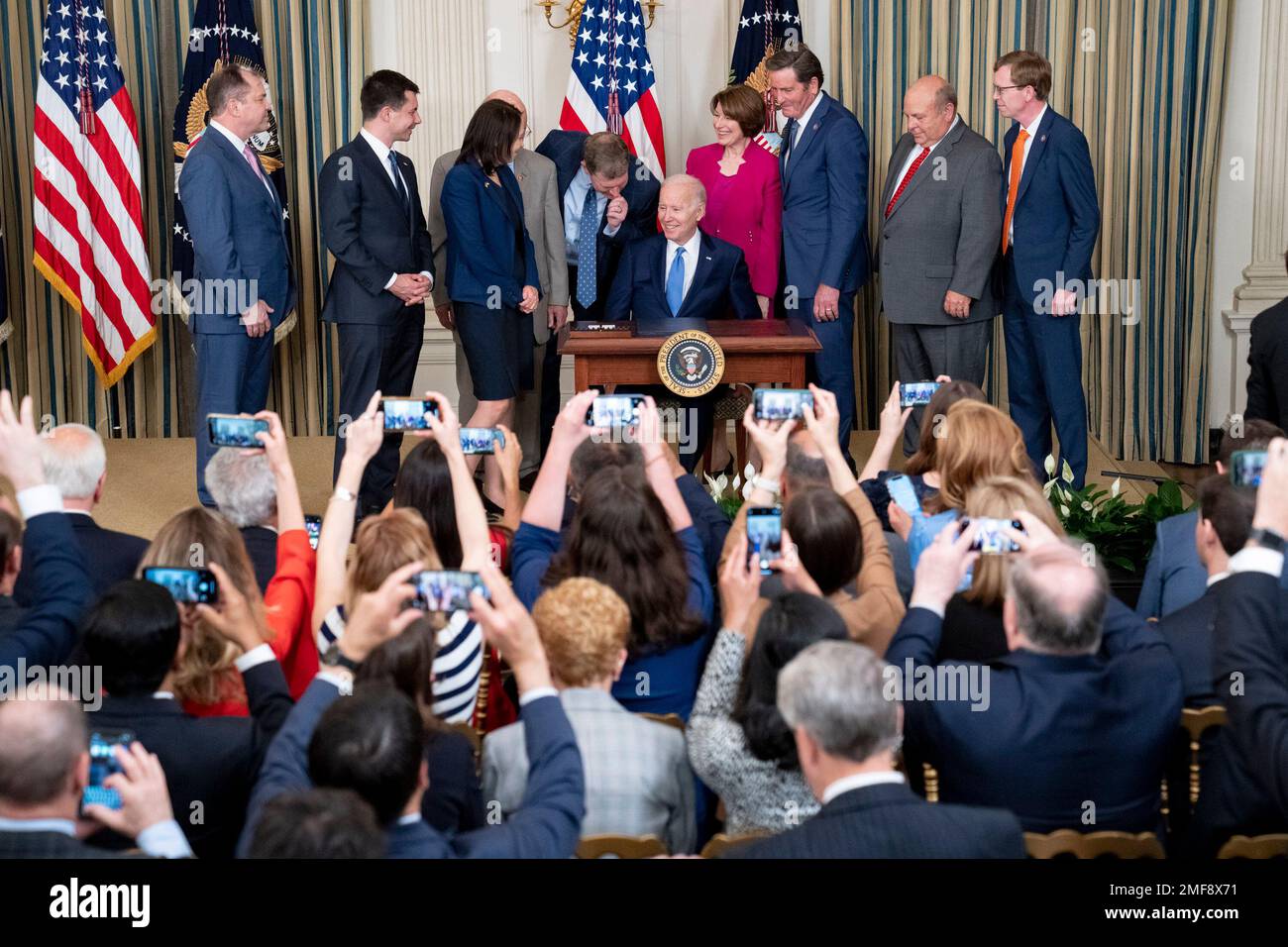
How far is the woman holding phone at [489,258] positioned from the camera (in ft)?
18.2

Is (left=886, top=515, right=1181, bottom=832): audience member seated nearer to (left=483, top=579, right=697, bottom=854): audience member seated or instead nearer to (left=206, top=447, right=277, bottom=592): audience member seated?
(left=483, top=579, right=697, bottom=854): audience member seated

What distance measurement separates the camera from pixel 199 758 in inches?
91.0

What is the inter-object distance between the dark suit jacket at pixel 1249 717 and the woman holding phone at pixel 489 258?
3.36m

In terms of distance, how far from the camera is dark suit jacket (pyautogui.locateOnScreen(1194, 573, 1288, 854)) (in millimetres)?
2232

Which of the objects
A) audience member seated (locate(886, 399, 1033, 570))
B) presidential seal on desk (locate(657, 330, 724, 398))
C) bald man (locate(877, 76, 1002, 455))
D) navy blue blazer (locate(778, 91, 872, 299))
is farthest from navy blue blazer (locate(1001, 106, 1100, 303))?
audience member seated (locate(886, 399, 1033, 570))

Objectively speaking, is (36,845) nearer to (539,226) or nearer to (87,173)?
(539,226)

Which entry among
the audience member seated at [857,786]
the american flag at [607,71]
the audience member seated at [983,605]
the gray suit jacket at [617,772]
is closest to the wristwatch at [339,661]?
the gray suit jacket at [617,772]

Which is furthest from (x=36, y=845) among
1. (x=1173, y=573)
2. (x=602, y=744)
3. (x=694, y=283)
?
(x=694, y=283)

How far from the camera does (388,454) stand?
5738 mm

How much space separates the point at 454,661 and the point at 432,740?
41cm

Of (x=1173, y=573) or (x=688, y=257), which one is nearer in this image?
(x=1173, y=573)

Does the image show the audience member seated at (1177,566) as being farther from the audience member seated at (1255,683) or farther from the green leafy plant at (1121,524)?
the green leafy plant at (1121,524)

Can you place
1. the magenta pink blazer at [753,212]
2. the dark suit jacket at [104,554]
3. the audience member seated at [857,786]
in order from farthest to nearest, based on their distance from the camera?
the magenta pink blazer at [753,212] → the dark suit jacket at [104,554] → the audience member seated at [857,786]

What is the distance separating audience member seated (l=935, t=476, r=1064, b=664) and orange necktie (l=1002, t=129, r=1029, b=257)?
9.94 ft
